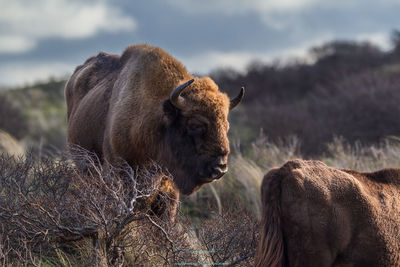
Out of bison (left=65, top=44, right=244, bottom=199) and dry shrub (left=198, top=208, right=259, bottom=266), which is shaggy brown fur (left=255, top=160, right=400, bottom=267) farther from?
bison (left=65, top=44, right=244, bottom=199)

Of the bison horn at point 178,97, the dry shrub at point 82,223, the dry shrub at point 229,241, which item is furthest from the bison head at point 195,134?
the dry shrub at point 82,223

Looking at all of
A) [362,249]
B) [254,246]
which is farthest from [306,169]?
[254,246]

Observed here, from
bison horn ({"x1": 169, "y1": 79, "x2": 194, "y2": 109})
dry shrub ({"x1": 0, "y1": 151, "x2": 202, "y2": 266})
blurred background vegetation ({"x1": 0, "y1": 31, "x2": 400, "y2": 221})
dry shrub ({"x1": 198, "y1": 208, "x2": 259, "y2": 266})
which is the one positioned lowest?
blurred background vegetation ({"x1": 0, "y1": 31, "x2": 400, "y2": 221})

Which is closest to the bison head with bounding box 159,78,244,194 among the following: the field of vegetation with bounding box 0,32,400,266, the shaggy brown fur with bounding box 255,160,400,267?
the field of vegetation with bounding box 0,32,400,266

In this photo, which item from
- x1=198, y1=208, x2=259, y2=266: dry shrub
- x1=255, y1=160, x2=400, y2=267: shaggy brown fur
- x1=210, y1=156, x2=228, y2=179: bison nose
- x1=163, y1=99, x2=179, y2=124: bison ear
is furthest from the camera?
x1=163, y1=99, x2=179, y2=124: bison ear

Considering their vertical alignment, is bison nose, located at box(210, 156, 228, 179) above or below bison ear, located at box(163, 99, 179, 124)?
below

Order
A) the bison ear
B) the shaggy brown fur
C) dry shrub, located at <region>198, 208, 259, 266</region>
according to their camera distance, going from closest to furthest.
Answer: the shaggy brown fur → dry shrub, located at <region>198, 208, 259, 266</region> → the bison ear

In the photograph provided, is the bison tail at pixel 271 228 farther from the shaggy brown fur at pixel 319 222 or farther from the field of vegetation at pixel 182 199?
the field of vegetation at pixel 182 199

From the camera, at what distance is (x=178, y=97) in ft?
18.3

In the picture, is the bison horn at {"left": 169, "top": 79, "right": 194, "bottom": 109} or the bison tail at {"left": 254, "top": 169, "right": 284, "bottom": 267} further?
the bison horn at {"left": 169, "top": 79, "right": 194, "bottom": 109}

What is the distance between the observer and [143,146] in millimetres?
5879

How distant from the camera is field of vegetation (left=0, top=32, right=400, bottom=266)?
4.44 metres

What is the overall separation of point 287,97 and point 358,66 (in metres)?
4.34

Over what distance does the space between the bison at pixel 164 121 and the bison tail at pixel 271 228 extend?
146 centimetres
